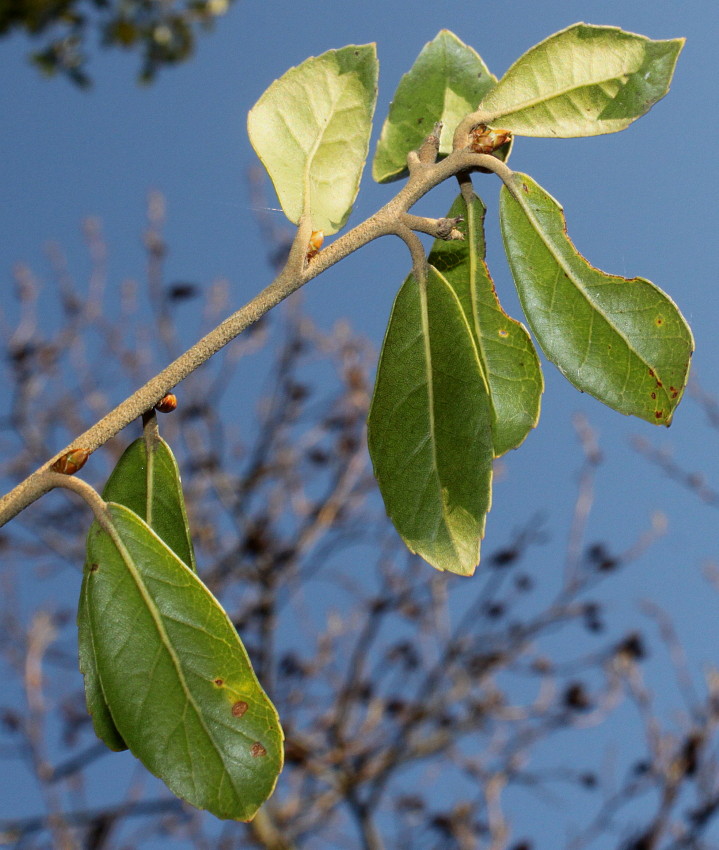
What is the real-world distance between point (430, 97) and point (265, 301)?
396 millimetres

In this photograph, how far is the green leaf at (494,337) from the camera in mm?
830

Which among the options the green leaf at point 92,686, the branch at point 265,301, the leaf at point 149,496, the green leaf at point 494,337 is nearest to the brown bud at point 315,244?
the branch at point 265,301

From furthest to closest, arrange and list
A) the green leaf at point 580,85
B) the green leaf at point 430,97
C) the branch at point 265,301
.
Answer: the green leaf at point 430,97 → the green leaf at point 580,85 → the branch at point 265,301

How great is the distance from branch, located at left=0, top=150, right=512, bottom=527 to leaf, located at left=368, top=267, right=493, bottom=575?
9 centimetres

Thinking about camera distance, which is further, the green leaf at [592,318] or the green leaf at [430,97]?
the green leaf at [430,97]

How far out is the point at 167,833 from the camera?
4.51m

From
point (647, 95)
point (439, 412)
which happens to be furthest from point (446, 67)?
point (439, 412)

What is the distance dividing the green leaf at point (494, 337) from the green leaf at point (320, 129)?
0.13m

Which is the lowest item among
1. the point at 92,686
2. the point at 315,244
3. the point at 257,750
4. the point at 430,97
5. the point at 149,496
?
the point at 257,750

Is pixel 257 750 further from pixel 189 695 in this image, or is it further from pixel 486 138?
pixel 486 138

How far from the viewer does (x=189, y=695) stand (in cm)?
74

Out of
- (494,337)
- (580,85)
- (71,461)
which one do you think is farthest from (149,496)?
(580,85)

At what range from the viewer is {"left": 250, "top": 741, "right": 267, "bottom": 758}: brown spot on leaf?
73cm

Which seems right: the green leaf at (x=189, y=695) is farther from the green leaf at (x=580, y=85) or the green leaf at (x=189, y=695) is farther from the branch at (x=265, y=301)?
the green leaf at (x=580, y=85)
